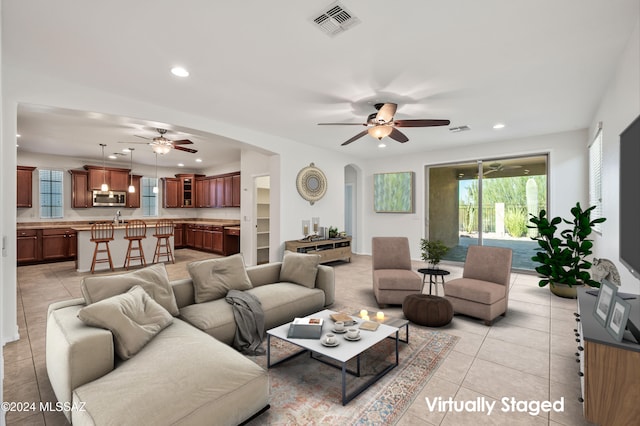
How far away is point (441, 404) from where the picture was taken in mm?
2191

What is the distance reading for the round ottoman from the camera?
11.2 ft

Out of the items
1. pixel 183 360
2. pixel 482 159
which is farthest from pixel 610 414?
pixel 482 159

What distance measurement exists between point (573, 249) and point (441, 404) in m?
3.81

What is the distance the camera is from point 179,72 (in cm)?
326

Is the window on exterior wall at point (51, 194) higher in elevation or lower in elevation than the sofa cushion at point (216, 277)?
higher

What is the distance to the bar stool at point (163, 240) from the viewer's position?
7.38 m

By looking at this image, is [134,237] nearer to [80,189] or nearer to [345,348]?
[80,189]

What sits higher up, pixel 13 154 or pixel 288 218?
pixel 13 154

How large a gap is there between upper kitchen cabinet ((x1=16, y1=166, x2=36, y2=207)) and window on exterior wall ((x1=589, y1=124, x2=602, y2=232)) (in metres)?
11.1

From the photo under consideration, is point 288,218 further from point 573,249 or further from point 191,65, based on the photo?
point 573,249

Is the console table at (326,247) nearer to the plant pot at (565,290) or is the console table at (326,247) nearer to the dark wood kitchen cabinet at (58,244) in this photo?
the plant pot at (565,290)

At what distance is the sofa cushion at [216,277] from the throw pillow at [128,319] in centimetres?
73

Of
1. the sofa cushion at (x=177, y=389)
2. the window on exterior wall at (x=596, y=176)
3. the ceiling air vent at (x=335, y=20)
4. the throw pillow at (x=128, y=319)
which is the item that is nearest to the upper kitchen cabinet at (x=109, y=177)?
the throw pillow at (x=128, y=319)

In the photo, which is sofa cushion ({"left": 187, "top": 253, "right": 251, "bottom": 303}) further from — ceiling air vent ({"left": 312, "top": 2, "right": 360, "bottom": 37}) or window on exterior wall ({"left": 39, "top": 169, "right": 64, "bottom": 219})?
window on exterior wall ({"left": 39, "top": 169, "right": 64, "bottom": 219})
